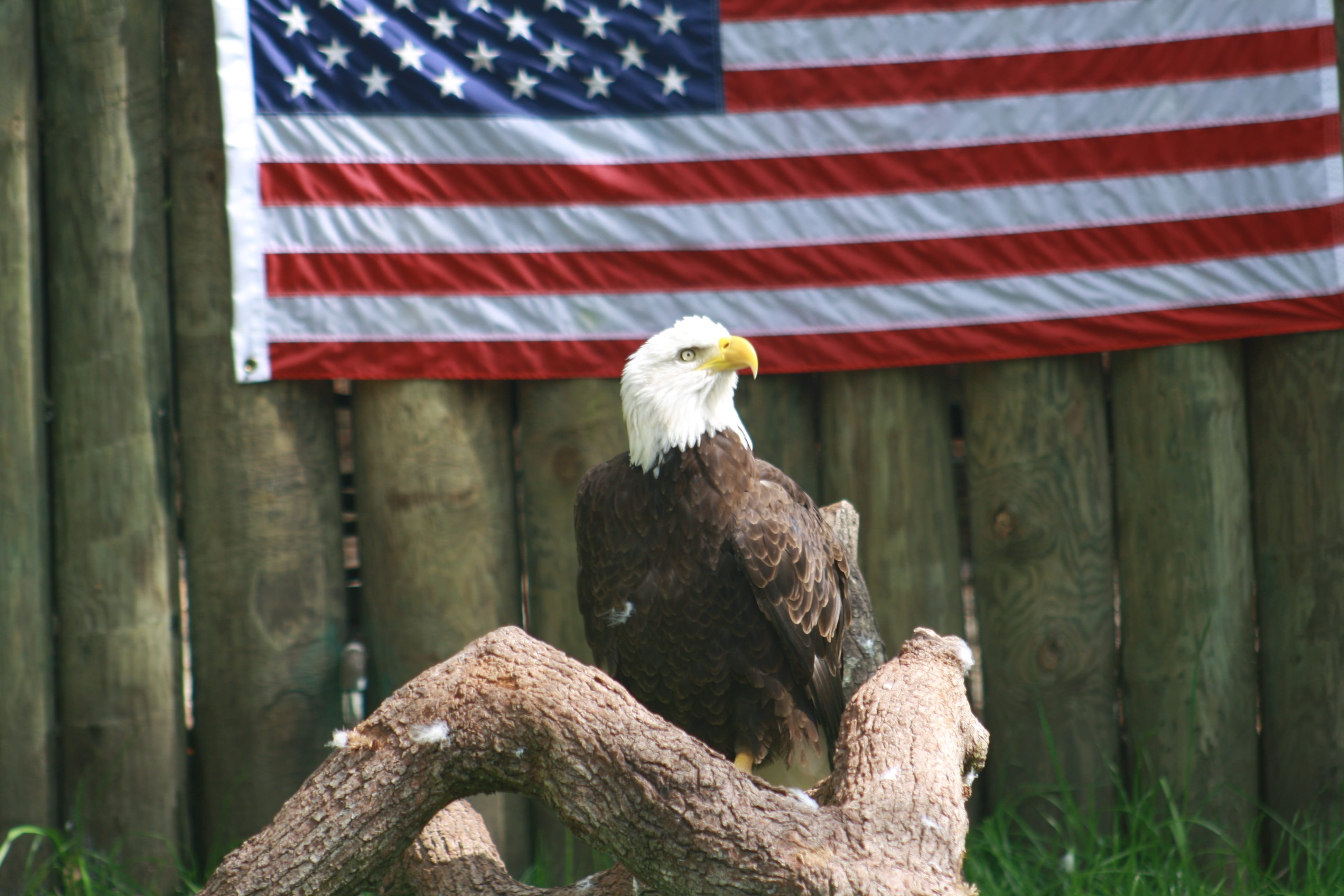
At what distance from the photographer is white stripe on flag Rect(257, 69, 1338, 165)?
2.72 metres

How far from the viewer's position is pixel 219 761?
9.55 feet

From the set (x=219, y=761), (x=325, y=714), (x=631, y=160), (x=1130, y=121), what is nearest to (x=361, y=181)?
(x=631, y=160)

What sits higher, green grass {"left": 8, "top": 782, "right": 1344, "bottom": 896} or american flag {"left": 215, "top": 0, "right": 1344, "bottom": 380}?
american flag {"left": 215, "top": 0, "right": 1344, "bottom": 380}

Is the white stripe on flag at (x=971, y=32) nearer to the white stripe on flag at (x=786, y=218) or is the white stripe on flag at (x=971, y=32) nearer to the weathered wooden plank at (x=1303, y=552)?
the white stripe on flag at (x=786, y=218)

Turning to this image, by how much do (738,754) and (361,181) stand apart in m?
1.68

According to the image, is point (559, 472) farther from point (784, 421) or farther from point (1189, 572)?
point (1189, 572)

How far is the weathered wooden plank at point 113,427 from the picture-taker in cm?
273

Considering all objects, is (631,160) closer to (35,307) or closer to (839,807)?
(35,307)

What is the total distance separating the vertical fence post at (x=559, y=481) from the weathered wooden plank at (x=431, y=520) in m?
0.07

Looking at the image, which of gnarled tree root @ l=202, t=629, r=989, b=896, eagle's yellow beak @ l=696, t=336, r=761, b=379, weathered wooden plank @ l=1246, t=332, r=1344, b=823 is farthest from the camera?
weathered wooden plank @ l=1246, t=332, r=1344, b=823

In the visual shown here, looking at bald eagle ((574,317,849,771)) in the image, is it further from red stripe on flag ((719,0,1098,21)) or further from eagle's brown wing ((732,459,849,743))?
red stripe on flag ((719,0,1098,21))

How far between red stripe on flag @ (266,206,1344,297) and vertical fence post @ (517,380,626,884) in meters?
0.28

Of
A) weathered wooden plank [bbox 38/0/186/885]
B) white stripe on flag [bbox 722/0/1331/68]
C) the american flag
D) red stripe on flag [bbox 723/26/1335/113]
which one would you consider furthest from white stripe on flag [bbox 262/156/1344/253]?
weathered wooden plank [bbox 38/0/186/885]

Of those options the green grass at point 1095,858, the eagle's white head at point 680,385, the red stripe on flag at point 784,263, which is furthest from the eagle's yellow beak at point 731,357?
the green grass at point 1095,858
